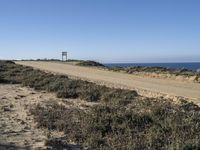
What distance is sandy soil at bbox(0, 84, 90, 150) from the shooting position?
41.4 feet

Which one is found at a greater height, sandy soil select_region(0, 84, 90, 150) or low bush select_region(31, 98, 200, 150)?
low bush select_region(31, 98, 200, 150)

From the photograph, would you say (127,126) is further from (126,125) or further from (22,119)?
(22,119)

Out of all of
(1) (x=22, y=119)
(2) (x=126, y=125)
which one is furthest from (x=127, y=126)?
(1) (x=22, y=119)

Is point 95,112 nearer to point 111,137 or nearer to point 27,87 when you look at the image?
point 111,137

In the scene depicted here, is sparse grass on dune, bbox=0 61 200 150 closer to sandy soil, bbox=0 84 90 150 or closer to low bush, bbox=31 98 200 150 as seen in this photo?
low bush, bbox=31 98 200 150

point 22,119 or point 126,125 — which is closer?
point 126,125

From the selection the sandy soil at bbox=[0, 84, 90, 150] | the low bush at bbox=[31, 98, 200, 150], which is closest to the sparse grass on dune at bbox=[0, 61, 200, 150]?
the low bush at bbox=[31, 98, 200, 150]

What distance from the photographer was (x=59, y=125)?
47.3 ft

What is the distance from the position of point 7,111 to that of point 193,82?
46.4 feet

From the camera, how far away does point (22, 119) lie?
1612 centimetres

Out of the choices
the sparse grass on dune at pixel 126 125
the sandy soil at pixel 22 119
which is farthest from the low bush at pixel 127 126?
the sandy soil at pixel 22 119

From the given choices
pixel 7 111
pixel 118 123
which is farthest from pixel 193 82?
pixel 118 123

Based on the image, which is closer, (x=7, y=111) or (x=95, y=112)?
(x=95, y=112)

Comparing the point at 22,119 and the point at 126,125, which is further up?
the point at 126,125
